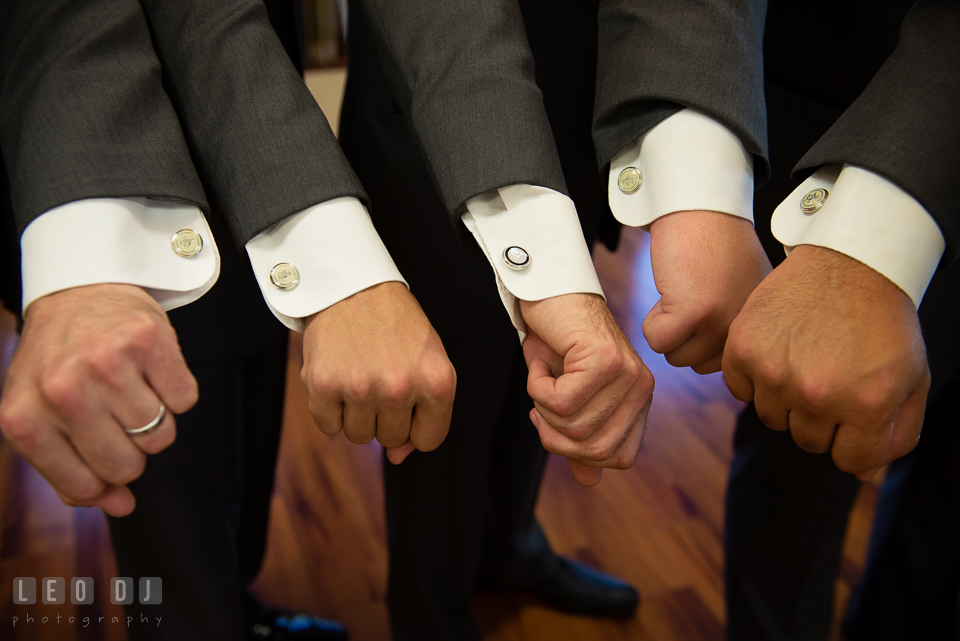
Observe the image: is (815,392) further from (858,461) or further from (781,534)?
(781,534)

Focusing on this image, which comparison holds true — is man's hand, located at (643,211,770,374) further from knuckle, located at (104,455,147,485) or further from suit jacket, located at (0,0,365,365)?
knuckle, located at (104,455,147,485)

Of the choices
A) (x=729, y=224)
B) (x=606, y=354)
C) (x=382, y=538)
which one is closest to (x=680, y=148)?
(x=729, y=224)

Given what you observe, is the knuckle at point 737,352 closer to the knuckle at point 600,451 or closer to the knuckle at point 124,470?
the knuckle at point 600,451

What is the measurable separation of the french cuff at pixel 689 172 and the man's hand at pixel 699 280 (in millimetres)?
12

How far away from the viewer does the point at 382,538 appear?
1.35 meters

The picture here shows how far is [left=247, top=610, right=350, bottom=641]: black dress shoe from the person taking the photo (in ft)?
3.78

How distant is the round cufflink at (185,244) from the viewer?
0.53 meters

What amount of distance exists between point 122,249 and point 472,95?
0.31m

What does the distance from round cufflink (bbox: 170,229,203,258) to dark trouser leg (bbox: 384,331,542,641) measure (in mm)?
368

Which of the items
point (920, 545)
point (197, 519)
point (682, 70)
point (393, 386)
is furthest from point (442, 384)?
point (920, 545)

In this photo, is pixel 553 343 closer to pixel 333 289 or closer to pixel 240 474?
pixel 333 289

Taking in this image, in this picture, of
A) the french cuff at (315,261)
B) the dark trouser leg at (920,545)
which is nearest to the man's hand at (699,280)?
the french cuff at (315,261)

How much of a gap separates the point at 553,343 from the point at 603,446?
0.09 metres

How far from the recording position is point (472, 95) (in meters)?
0.59
